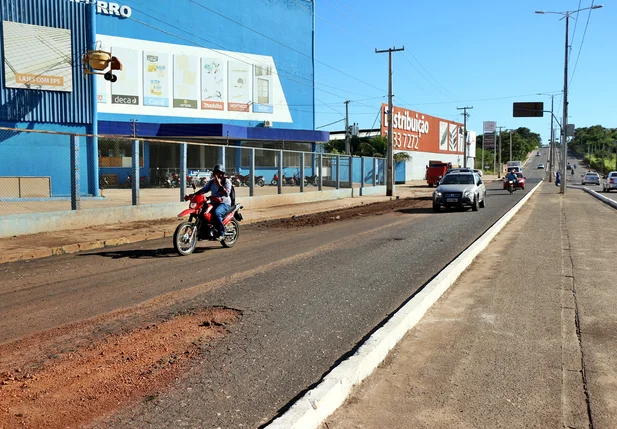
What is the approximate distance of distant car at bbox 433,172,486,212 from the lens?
22.8 m

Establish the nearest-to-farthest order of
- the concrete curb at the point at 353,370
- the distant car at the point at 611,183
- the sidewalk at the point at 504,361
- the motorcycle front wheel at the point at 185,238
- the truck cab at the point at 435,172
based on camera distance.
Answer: the concrete curb at the point at 353,370
the sidewalk at the point at 504,361
the motorcycle front wheel at the point at 185,238
the distant car at the point at 611,183
the truck cab at the point at 435,172

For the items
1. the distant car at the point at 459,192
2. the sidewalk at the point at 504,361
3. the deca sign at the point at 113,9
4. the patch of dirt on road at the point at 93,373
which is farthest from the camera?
the deca sign at the point at 113,9

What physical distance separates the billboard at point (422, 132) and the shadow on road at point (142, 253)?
49781 mm

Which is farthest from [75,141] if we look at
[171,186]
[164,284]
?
[164,284]

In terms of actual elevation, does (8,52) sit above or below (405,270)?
above

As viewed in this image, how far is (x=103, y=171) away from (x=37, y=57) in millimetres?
9154

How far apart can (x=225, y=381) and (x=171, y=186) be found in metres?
15.1

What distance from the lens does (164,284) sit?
823cm

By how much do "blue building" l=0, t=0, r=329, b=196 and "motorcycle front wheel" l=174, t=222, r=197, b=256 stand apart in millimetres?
5155

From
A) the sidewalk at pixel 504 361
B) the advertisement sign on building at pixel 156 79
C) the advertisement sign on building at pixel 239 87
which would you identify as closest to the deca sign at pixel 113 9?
the advertisement sign on building at pixel 156 79

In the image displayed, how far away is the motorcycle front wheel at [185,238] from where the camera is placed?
429 inches

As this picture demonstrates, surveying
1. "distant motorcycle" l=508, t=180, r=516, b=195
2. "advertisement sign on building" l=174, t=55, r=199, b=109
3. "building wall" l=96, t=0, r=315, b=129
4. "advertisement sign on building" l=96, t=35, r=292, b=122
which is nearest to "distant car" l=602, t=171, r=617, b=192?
"distant motorcycle" l=508, t=180, r=516, b=195

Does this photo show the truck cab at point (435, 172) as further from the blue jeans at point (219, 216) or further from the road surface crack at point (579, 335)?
the blue jeans at point (219, 216)

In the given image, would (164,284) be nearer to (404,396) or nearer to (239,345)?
(239,345)
